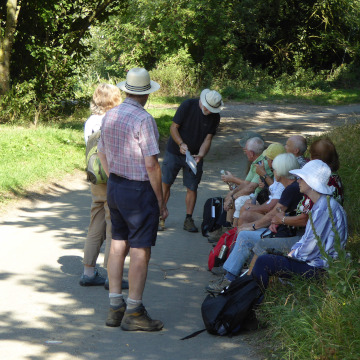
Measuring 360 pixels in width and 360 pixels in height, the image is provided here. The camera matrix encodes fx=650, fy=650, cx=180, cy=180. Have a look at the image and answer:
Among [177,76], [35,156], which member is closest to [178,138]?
[35,156]

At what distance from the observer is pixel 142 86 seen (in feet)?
17.4

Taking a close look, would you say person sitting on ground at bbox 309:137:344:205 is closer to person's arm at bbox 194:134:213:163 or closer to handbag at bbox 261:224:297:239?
handbag at bbox 261:224:297:239

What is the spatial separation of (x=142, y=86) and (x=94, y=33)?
39.3 m

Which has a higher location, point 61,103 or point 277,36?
point 277,36

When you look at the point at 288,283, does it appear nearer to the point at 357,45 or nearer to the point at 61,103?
the point at 61,103

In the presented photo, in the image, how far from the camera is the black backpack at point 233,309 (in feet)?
16.7

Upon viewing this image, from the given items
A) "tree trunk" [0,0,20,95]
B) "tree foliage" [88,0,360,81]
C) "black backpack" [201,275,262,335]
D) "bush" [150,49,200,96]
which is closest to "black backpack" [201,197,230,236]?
"black backpack" [201,275,262,335]

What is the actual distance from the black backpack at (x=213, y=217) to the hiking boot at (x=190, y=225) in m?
0.15

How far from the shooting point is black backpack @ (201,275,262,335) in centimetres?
509

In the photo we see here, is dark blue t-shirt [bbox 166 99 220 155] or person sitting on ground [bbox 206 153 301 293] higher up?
dark blue t-shirt [bbox 166 99 220 155]

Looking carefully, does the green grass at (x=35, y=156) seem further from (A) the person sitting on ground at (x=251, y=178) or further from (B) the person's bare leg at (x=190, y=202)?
(A) the person sitting on ground at (x=251, y=178)

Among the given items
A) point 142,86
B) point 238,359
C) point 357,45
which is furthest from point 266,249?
point 357,45

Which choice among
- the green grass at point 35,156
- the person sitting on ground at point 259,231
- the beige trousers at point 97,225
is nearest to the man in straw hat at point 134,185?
the beige trousers at point 97,225

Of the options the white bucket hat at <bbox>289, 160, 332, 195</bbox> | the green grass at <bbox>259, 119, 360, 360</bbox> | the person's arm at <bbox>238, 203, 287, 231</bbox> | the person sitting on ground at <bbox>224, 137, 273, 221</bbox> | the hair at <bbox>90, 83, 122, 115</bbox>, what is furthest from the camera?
the person sitting on ground at <bbox>224, 137, 273, 221</bbox>
